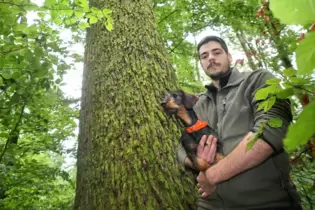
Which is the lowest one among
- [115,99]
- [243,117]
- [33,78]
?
[243,117]

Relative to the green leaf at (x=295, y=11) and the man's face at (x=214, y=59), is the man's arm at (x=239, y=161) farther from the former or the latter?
the green leaf at (x=295, y=11)

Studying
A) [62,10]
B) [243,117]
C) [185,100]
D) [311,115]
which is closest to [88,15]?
[62,10]

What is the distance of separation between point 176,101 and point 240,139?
631 millimetres

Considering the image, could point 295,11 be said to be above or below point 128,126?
below

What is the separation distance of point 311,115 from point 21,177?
452 centimetres

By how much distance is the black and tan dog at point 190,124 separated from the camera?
1.79 meters

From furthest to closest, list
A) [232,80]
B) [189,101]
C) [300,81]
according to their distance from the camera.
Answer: [189,101] < [232,80] < [300,81]

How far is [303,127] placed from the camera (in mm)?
416

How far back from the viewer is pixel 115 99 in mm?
2584

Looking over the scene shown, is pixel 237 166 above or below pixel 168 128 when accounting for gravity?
below

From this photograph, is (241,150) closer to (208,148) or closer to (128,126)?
(208,148)

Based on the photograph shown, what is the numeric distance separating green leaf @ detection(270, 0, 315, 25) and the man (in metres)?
1.26

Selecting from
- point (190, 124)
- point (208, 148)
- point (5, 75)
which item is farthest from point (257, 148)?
point (5, 75)

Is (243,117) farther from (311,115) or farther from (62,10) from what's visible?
(62,10)
